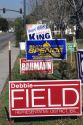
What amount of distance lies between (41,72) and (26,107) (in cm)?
850

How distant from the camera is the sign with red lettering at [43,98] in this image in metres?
8.93

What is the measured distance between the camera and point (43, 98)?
29.4ft

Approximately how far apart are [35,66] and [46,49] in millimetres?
720

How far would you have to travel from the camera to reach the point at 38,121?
921 cm

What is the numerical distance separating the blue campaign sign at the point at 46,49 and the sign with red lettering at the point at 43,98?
25.6 feet


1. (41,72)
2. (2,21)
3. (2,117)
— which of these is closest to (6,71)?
(41,72)

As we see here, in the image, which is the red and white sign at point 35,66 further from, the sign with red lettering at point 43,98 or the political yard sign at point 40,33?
the sign with red lettering at point 43,98

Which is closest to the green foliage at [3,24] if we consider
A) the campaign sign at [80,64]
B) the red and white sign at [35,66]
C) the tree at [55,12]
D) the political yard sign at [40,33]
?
the tree at [55,12]

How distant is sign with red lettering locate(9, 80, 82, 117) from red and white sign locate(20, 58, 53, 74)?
7731mm

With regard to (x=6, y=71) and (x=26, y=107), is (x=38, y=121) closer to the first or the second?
(x=26, y=107)

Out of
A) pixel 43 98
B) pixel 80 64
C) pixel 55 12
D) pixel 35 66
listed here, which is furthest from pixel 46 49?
pixel 55 12

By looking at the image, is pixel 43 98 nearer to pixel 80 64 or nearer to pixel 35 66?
pixel 80 64

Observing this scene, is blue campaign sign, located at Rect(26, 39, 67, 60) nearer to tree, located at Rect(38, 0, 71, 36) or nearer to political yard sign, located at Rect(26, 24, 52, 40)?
political yard sign, located at Rect(26, 24, 52, 40)

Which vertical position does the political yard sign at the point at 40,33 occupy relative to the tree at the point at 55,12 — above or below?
below
